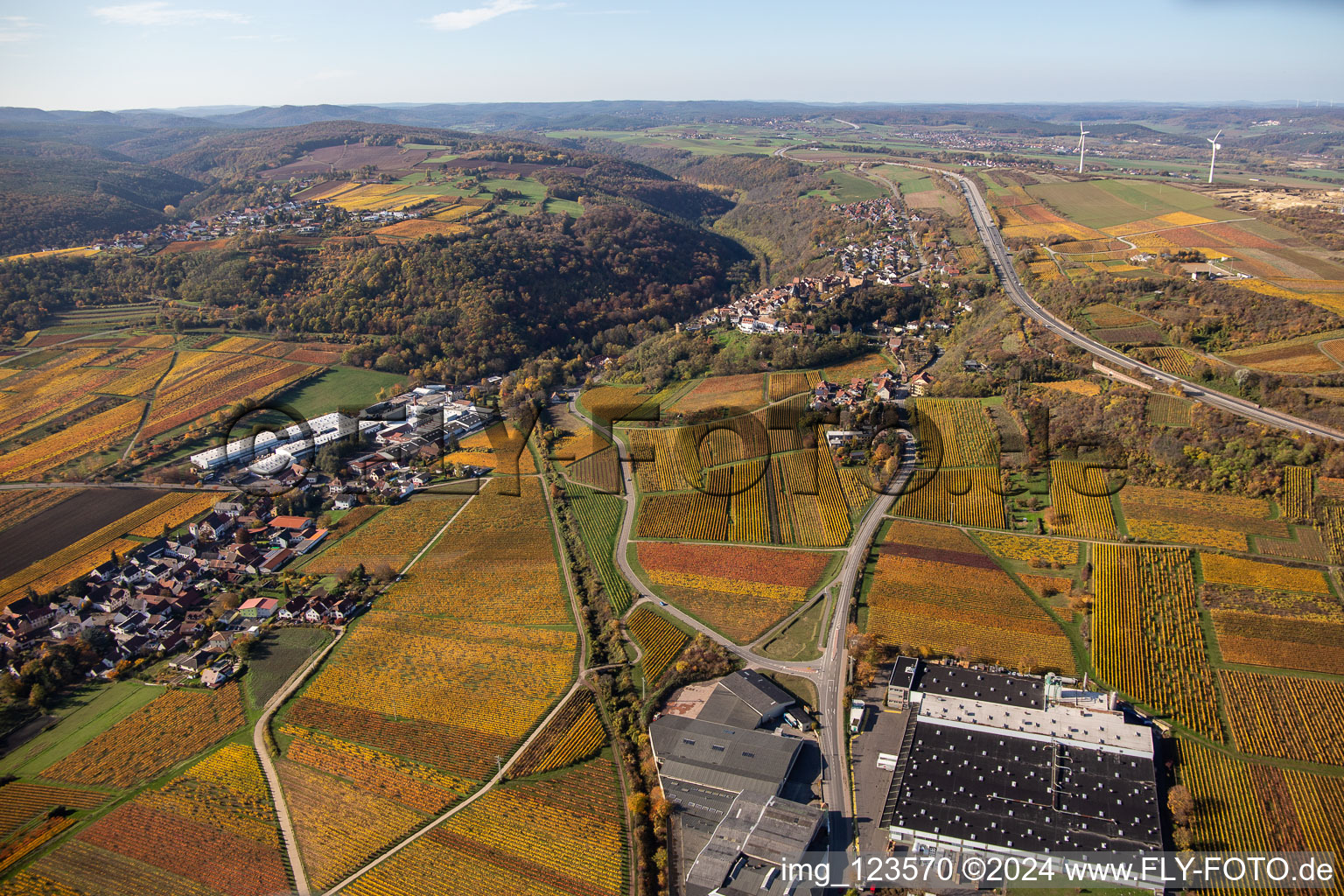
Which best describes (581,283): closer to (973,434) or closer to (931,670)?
(973,434)

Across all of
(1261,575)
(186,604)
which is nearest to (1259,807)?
(1261,575)

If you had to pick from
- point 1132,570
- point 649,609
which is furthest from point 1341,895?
point 649,609

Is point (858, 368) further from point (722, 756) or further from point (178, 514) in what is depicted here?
point (178, 514)

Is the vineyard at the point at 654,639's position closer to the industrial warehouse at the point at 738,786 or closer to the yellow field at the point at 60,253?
the industrial warehouse at the point at 738,786

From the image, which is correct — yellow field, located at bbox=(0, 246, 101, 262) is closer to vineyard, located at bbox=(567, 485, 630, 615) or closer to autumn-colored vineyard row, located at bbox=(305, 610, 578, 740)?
vineyard, located at bbox=(567, 485, 630, 615)

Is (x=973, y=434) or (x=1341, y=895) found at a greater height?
(x=973, y=434)

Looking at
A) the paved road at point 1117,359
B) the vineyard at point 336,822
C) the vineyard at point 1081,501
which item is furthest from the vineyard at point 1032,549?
the vineyard at point 336,822

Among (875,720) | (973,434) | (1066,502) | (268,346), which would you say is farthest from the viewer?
(268,346)
